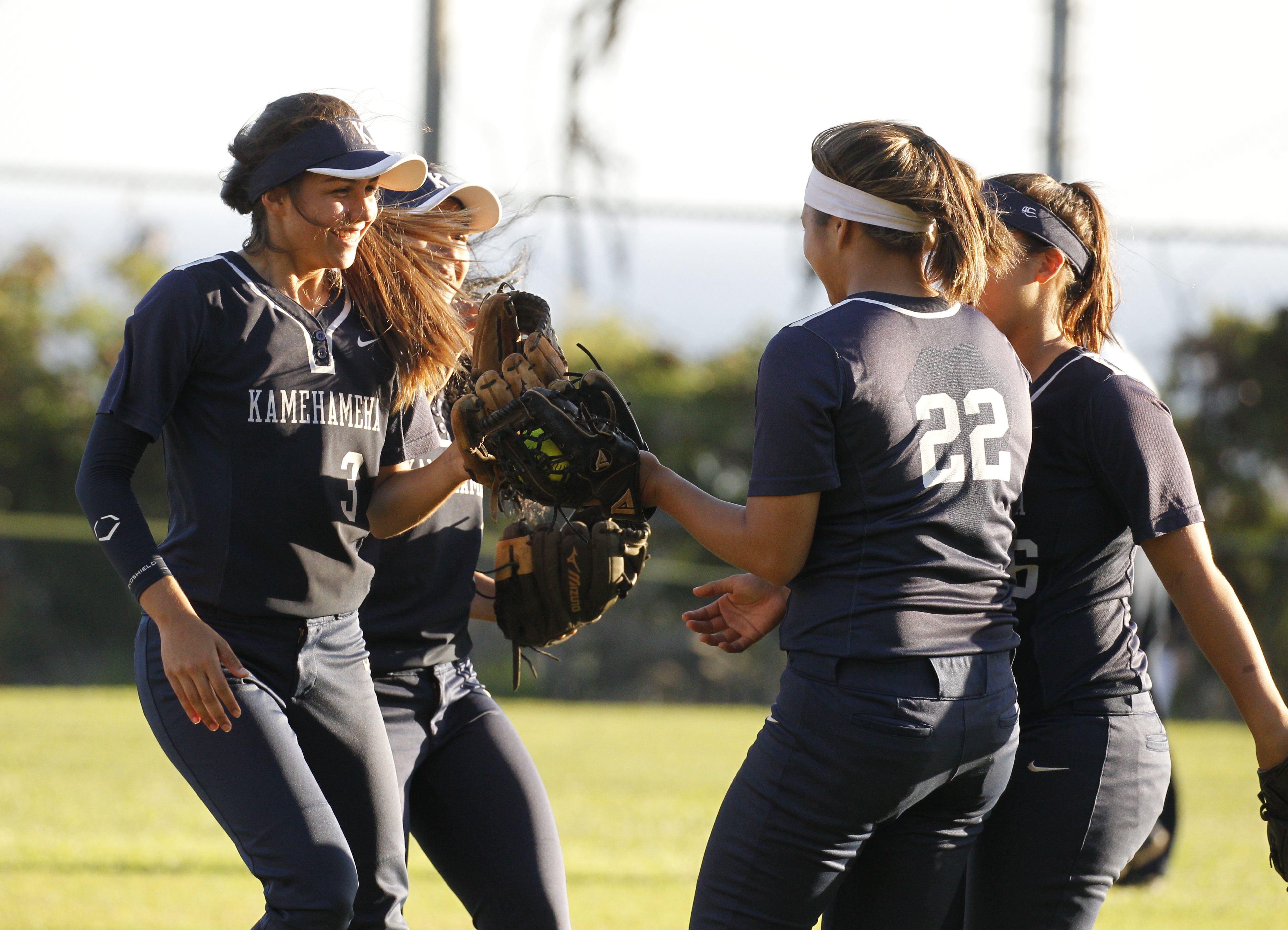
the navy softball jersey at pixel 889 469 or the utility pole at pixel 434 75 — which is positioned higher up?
the utility pole at pixel 434 75

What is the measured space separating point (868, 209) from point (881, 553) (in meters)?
0.59

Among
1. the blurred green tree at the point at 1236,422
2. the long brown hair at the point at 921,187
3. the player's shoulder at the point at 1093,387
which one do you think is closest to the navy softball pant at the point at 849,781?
the player's shoulder at the point at 1093,387

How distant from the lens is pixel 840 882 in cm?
228

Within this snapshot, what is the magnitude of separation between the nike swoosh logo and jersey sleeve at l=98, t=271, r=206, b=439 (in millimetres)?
1756

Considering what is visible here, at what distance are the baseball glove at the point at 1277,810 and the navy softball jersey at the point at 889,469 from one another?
0.64 meters

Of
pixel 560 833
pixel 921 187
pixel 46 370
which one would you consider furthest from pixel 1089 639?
pixel 46 370

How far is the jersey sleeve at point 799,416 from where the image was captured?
216 centimetres

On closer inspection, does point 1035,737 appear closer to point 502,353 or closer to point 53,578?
point 502,353

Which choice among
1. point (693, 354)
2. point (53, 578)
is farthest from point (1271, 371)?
point (53, 578)

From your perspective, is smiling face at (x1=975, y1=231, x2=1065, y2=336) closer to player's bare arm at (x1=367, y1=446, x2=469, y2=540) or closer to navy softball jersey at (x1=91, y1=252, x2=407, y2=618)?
player's bare arm at (x1=367, y1=446, x2=469, y2=540)

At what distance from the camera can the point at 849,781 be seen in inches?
86.0

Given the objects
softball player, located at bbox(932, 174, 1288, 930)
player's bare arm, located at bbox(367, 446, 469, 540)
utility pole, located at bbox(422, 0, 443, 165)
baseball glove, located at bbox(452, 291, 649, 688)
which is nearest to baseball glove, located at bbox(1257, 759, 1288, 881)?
softball player, located at bbox(932, 174, 1288, 930)

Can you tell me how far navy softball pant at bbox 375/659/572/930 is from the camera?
2936 millimetres

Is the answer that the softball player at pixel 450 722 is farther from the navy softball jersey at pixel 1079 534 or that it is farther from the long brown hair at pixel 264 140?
the navy softball jersey at pixel 1079 534
